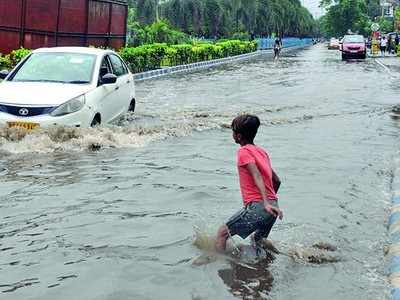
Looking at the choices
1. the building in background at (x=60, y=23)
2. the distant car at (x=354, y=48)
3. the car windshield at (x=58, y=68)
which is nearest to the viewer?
the car windshield at (x=58, y=68)

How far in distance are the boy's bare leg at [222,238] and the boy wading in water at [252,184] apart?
41mm

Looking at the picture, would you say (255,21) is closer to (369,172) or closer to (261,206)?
(369,172)

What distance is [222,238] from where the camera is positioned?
5.08 meters

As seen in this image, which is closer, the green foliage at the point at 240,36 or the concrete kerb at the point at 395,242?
the concrete kerb at the point at 395,242

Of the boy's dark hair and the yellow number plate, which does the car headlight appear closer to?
the yellow number plate

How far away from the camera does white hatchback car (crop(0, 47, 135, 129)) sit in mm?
9203

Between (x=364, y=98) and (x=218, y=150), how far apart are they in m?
9.31

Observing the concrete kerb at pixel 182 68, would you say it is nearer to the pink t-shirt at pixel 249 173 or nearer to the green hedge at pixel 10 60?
the green hedge at pixel 10 60

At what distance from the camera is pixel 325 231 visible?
612 cm

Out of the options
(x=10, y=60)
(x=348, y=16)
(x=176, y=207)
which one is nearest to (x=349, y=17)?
(x=348, y=16)

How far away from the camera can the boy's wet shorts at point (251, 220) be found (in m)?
4.80

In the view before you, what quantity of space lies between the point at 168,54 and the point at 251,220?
25.5 m

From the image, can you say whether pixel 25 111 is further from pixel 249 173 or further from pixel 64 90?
pixel 249 173

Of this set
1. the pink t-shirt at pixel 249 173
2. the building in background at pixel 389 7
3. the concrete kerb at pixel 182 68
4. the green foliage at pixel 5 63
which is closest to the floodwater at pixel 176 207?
the pink t-shirt at pixel 249 173
